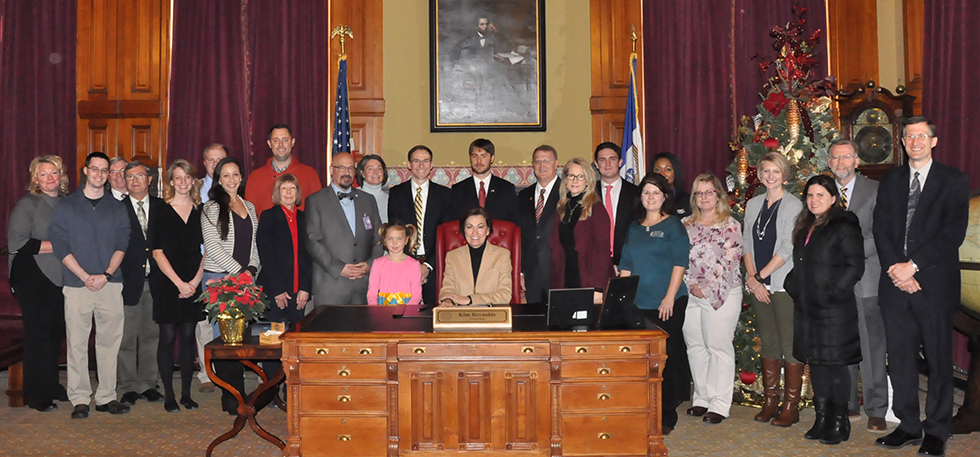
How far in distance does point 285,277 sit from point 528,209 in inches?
66.4

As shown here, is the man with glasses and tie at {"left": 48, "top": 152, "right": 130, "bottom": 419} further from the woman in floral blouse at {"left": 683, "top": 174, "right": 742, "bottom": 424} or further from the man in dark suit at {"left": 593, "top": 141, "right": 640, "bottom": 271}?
the woman in floral blouse at {"left": 683, "top": 174, "right": 742, "bottom": 424}

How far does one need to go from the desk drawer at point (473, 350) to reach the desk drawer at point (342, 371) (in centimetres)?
13

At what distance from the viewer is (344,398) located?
3.83 m

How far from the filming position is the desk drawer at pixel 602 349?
3785 millimetres

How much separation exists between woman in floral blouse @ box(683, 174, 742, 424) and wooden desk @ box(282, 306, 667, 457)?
1.15m

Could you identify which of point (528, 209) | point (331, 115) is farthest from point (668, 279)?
point (331, 115)

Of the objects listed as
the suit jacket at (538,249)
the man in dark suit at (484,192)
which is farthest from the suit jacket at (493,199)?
the suit jacket at (538,249)

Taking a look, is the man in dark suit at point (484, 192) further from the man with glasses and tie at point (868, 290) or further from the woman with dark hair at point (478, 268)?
the man with glasses and tie at point (868, 290)

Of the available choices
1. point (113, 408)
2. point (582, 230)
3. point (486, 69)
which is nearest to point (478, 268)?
point (582, 230)

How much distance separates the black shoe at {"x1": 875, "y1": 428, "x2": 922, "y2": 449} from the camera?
14.2ft

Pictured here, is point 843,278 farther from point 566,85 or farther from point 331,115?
point 331,115

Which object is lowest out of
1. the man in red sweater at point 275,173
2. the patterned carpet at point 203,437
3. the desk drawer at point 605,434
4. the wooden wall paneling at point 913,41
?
the patterned carpet at point 203,437

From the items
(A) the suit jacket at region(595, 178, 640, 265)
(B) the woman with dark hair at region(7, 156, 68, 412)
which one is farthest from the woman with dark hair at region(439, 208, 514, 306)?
(B) the woman with dark hair at region(7, 156, 68, 412)

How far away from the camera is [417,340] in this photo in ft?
12.3
